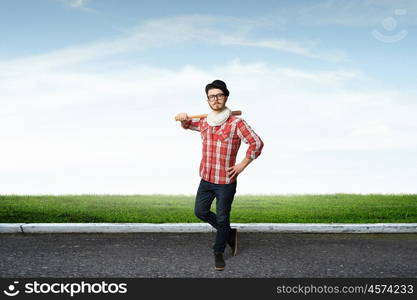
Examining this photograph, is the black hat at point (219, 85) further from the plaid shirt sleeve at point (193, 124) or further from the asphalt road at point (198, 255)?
the asphalt road at point (198, 255)

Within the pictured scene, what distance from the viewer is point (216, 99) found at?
5.51 m

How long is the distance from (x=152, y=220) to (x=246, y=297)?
4.58 m

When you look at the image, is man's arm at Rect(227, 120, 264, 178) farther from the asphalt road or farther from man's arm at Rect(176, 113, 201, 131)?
the asphalt road

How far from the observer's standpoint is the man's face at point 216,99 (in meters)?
5.50

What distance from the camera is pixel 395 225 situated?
327 inches

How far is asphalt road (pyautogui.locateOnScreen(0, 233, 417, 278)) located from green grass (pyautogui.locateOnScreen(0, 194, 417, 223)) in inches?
62.9

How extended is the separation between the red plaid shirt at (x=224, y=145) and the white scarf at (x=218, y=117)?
1.7 inches

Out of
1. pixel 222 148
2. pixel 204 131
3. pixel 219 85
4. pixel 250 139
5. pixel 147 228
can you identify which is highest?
pixel 219 85

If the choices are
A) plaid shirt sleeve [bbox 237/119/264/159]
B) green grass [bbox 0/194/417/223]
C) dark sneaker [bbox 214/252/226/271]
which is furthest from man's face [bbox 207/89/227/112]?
green grass [bbox 0/194/417/223]

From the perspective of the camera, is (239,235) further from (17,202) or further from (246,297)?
(17,202)

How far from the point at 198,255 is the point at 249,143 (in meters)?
1.82

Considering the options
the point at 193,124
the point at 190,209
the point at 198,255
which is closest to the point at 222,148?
the point at 193,124

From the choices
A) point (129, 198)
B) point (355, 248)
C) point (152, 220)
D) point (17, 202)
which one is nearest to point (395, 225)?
point (355, 248)

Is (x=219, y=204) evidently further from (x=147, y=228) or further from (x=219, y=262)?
(x=147, y=228)
